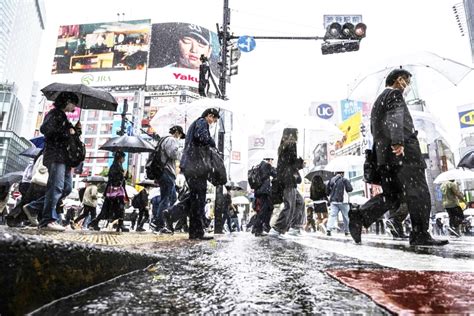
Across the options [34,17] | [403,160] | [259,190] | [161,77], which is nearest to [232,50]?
[259,190]

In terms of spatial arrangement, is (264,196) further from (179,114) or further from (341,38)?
(341,38)

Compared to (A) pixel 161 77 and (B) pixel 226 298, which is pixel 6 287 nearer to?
(B) pixel 226 298

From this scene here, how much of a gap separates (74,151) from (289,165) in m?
3.54

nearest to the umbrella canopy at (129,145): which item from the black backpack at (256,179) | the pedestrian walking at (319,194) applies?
the black backpack at (256,179)

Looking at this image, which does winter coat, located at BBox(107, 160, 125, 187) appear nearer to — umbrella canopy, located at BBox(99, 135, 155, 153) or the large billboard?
umbrella canopy, located at BBox(99, 135, 155, 153)

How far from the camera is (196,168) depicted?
4094 mm

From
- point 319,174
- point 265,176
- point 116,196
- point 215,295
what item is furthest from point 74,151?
point 319,174

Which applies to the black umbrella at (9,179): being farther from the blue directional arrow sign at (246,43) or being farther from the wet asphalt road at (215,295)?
the wet asphalt road at (215,295)

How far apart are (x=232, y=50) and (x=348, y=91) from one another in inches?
138

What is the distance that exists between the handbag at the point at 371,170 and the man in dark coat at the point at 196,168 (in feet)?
5.89

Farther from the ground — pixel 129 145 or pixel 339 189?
pixel 129 145

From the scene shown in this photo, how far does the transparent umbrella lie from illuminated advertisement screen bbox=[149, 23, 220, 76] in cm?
5273

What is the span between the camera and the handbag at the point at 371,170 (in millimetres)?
3811

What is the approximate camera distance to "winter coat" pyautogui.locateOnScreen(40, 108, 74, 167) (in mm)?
4285
